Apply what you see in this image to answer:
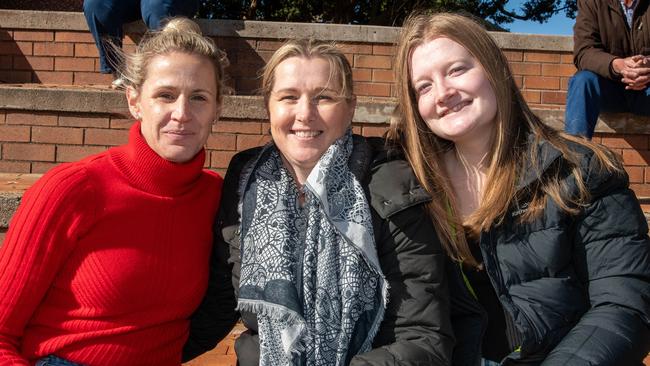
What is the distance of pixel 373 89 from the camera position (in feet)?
15.8

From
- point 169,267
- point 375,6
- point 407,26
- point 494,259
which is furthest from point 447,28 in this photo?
point 375,6

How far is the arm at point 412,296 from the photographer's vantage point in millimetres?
1691

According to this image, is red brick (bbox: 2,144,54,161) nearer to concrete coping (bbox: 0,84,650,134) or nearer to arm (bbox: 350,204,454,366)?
concrete coping (bbox: 0,84,650,134)

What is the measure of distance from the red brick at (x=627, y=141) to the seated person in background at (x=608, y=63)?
195 millimetres

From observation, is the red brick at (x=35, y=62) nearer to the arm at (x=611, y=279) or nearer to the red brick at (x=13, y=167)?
the red brick at (x=13, y=167)

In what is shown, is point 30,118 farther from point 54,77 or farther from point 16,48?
point 16,48

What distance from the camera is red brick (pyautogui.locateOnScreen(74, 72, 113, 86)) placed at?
476cm

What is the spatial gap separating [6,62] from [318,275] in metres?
3.96

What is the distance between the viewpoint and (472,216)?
74.5 inches

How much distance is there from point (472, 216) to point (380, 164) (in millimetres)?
319

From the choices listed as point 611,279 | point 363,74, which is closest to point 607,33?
point 363,74

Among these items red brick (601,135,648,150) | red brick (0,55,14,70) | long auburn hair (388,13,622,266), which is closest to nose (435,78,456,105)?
long auburn hair (388,13,622,266)

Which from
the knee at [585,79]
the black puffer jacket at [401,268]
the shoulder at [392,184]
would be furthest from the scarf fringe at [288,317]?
the knee at [585,79]

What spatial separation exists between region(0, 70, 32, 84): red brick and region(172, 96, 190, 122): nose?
3377mm
